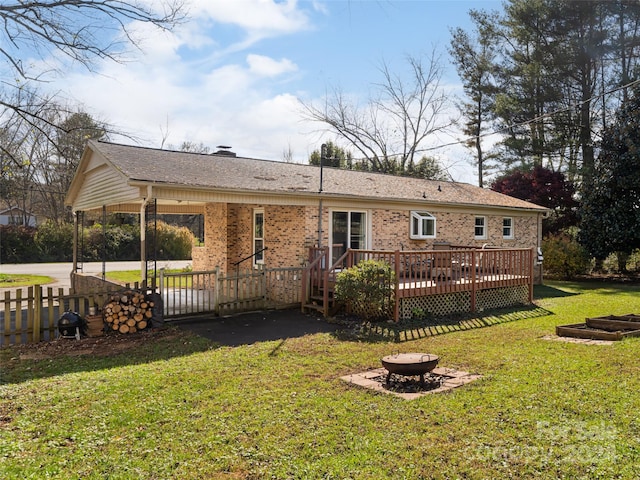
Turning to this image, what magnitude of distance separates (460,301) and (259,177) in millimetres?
6194

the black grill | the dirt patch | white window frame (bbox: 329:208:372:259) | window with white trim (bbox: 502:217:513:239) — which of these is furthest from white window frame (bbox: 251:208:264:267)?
window with white trim (bbox: 502:217:513:239)

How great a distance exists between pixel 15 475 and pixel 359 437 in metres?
2.85

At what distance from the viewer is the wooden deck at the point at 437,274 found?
1150 centimetres

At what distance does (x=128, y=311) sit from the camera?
9.86 metres

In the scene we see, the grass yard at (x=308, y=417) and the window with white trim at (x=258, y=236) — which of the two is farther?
the window with white trim at (x=258, y=236)

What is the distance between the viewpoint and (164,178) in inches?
423

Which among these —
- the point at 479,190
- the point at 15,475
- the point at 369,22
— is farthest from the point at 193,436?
the point at 479,190

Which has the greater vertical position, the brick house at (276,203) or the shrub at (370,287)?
the brick house at (276,203)

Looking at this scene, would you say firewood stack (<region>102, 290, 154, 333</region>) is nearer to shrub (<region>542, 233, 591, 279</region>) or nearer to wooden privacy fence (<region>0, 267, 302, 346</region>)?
wooden privacy fence (<region>0, 267, 302, 346</region>)

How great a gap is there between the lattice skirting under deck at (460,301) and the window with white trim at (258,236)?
491 cm

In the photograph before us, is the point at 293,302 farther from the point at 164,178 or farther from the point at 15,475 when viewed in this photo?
the point at 15,475

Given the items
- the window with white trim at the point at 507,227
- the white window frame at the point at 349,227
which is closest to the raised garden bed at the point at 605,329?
the white window frame at the point at 349,227

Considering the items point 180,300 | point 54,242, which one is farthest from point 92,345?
point 54,242

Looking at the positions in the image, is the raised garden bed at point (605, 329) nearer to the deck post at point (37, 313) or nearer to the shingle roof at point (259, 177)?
the shingle roof at point (259, 177)
